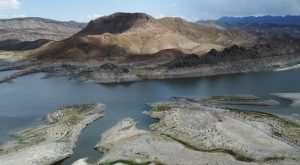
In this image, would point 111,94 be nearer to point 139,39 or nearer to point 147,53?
point 147,53

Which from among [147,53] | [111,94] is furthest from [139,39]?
[111,94]

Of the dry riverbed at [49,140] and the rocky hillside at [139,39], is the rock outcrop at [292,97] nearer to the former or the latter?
the dry riverbed at [49,140]

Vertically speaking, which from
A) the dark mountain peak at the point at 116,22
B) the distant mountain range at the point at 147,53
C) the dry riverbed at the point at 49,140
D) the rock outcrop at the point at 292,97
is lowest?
the dry riverbed at the point at 49,140

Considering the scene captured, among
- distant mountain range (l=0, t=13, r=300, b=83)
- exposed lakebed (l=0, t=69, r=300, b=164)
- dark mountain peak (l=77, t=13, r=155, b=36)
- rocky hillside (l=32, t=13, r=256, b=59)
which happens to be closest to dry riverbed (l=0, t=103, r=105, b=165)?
exposed lakebed (l=0, t=69, r=300, b=164)

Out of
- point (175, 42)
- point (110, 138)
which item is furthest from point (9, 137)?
point (175, 42)

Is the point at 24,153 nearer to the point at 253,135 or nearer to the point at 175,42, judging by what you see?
the point at 253,135

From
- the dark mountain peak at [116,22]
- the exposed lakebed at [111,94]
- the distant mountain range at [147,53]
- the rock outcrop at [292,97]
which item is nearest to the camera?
the exposed lakebed at [111,94]

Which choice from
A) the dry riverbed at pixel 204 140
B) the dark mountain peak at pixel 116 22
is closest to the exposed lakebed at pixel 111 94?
the dry riverbed at pixel 204 140

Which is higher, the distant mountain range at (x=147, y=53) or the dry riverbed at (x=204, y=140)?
the distant mountain range at (x=147, y=53)
